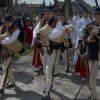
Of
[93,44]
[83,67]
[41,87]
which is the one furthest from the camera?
[83,67]

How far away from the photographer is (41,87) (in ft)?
25.8

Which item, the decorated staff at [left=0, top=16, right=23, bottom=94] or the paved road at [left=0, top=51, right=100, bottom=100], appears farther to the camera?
the paved road at [left=0, top=51, right=100, bottom=100]

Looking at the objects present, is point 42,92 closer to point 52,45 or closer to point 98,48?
point 52,45

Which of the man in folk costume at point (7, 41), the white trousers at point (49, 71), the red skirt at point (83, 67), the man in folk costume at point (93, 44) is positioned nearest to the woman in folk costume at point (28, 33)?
the red skirt at point (83, 67)

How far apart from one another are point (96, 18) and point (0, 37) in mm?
2034

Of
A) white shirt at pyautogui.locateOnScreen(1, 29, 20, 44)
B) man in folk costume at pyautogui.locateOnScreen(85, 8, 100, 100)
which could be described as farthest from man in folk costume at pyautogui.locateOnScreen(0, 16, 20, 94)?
man in folk costume at pyautogui.locateOnScreen(85, 8, 100, 100)

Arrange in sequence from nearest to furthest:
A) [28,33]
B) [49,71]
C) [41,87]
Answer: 1. [49,71]
2. [41,87]
3. [28,33]

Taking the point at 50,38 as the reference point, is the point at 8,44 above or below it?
below

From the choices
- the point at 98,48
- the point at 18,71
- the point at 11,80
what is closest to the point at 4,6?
the point at 18,71

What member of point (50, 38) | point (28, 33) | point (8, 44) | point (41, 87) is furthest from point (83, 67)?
point (28, 33)

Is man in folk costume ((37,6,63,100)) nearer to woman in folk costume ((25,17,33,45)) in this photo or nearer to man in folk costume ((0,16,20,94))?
man in folk costume ((0,16,20,94))

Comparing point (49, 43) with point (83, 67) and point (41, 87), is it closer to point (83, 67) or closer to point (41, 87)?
point (41, 87)

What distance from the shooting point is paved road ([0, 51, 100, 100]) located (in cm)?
713

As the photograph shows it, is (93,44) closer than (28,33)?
Yes
